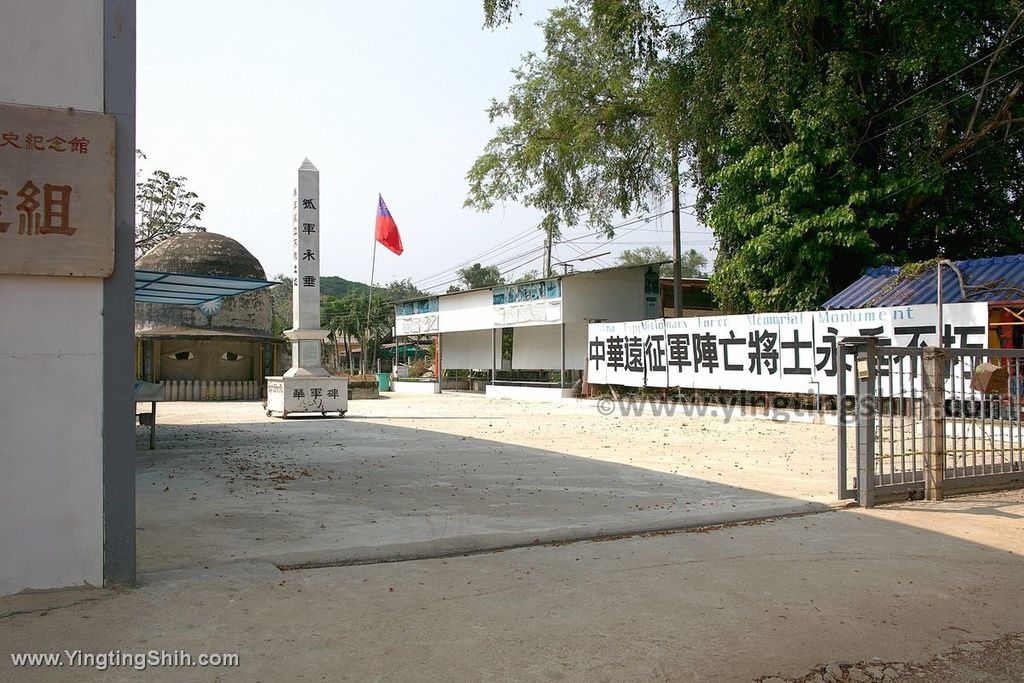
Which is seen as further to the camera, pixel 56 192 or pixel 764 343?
pixel 764 343

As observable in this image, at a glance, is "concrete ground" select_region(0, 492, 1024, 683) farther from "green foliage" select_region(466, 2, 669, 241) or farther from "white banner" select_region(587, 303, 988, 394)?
"green foliage" select_region(466, 2, 669, 241)

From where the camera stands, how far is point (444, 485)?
810 centimetres

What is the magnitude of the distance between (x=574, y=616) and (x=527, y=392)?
2252 cm

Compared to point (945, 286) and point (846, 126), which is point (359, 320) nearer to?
point (846, 126)

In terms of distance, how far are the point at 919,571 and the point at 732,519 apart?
1.68 meters

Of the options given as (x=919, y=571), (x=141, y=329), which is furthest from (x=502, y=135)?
(x=919, y=571)

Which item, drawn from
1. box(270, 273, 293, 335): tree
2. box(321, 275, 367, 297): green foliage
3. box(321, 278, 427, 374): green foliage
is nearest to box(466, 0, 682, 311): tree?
box(321, 278, 427, 374): green foliage

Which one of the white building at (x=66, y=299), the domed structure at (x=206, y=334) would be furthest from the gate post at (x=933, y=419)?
the domed structure at (x=206, y=334)

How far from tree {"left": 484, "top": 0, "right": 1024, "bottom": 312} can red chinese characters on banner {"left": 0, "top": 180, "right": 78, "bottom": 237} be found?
14.7 m

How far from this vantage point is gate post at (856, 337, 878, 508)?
6.88 m

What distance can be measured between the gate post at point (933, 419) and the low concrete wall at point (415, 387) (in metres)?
26.5

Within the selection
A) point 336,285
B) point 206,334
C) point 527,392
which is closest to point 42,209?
point 527,392

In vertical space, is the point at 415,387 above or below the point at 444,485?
below

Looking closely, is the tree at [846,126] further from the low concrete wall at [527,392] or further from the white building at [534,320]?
the low concrete wall at [527,392]
